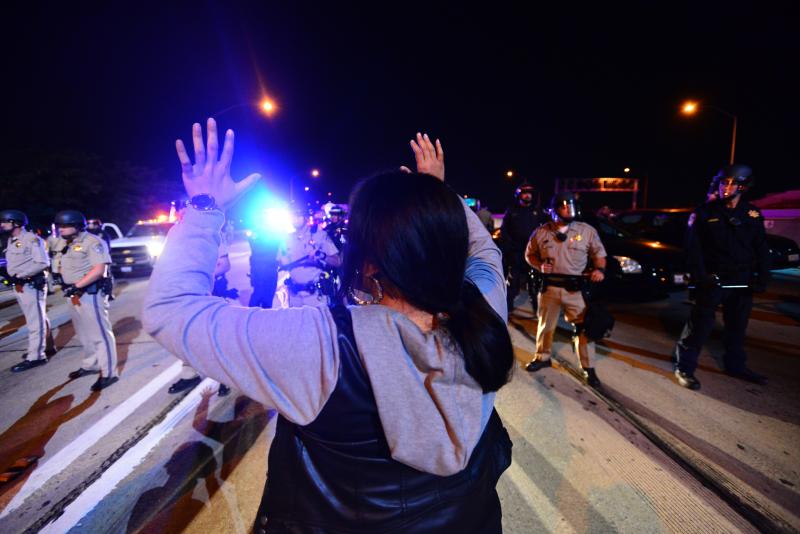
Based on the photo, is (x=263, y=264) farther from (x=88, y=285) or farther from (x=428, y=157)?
(x=428, y=157)

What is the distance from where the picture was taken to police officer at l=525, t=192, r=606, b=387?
4.33 meters

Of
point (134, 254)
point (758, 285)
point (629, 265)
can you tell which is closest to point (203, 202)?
point (758, 285)

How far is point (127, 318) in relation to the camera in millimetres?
7602

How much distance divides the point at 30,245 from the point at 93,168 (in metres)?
26.1

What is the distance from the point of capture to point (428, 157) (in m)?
1.75

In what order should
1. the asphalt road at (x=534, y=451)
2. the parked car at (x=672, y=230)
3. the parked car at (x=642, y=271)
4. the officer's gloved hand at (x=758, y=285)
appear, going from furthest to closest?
the parked car at (x=672, y=230)
the parked car at (x=642, y=271)
the officer's gloved hand at (x=758, y=285)
the asphalt road at (x=534, y=451)

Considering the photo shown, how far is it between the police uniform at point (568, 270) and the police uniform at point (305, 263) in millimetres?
3163

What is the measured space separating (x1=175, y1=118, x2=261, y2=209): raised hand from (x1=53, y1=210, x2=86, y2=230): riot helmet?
15.5 ft

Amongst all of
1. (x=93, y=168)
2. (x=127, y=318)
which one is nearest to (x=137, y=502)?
(x=127, y=318)

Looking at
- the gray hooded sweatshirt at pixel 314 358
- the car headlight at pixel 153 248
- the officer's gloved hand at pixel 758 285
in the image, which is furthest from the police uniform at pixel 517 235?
the car headlight at pixel 153 248

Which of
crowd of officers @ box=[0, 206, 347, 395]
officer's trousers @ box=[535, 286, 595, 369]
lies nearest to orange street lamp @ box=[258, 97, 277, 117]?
crowd of officers @ box=[0, 206, 347, 395]

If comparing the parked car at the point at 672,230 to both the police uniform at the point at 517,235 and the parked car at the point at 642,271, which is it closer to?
the parked car at the point at 642,271

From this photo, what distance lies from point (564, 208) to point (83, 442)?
18.2 feet

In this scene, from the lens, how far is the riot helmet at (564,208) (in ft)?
14.4
